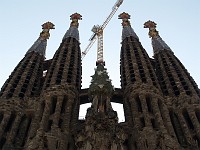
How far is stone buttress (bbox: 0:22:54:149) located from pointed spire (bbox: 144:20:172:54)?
15718mm

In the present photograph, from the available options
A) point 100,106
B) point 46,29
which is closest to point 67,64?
point 100,106

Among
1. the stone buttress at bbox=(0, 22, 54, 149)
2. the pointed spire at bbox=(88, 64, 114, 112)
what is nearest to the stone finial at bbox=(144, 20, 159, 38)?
the stone buttress at bbox=(0, 22, 54, 149)

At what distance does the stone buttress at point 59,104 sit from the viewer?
35062mm

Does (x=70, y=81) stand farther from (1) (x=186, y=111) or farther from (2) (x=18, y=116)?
(1) (x=186, y=111)

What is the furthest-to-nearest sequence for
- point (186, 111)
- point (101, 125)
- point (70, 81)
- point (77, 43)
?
point (77, 43) → point (70, 81) → point (186, 111) → point (101, 125)

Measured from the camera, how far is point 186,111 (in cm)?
4038

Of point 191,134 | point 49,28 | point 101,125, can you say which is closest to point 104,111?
point 101,125

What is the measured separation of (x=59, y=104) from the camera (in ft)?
132

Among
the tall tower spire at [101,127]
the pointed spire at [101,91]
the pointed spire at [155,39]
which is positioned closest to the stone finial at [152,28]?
the pointed spire at [155,39]

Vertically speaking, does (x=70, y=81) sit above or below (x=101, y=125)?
above

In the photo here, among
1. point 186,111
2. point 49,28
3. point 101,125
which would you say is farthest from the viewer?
point 49,28

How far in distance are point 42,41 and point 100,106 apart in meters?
26.6

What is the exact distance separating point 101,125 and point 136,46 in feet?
76.9

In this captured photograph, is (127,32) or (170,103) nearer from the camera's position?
(170,103)
